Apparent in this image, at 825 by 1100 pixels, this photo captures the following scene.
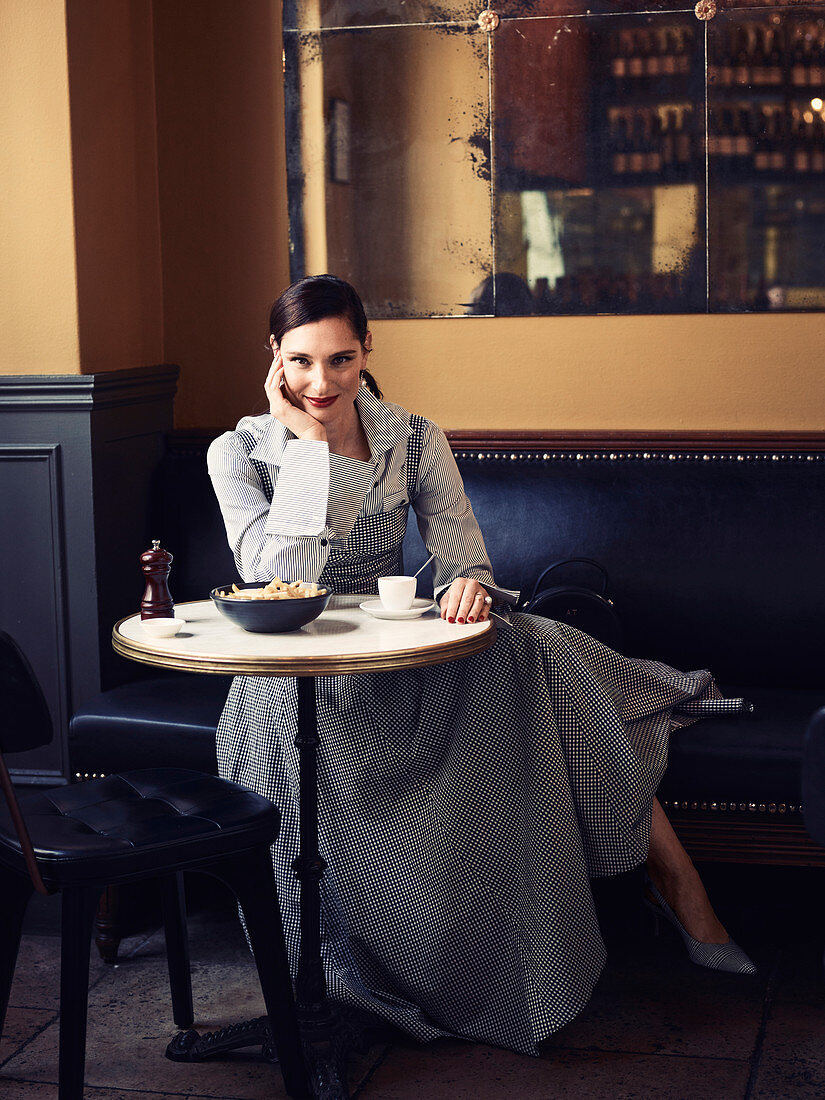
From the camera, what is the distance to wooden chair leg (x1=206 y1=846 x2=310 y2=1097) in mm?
2234

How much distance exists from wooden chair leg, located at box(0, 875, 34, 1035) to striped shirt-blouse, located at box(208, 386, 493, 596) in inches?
27.8

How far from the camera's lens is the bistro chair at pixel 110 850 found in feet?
6.77

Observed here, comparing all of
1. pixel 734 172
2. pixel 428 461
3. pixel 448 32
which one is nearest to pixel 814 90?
pixel 734 172

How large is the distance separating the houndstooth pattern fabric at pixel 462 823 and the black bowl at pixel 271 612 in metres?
0.33

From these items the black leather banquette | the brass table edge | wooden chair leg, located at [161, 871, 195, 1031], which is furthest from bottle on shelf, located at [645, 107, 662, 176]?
wooden chair leg, located at [161, 871, 195, 1031]

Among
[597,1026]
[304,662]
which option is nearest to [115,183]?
[304,662]

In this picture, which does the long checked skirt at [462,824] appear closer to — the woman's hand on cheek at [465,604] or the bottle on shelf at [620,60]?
the woman's hand on cheek at [465,604]

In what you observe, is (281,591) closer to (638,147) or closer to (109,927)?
(109,927)

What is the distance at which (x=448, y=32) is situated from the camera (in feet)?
11.7

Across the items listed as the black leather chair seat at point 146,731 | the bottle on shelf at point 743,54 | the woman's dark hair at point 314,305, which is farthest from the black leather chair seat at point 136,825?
the bottle on shelf at point 743,54

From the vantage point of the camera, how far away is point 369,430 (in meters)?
2.77

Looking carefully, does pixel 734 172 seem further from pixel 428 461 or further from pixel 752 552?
pixel 428 461

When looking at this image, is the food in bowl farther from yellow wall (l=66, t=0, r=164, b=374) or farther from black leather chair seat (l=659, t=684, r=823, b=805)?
yellow wall (l=66, t=0, r=164, b=374)

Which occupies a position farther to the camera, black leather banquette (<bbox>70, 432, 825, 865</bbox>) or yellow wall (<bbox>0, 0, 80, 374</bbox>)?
black leather banquette (<bbox>70, 432, 825, 865</bbox>)
